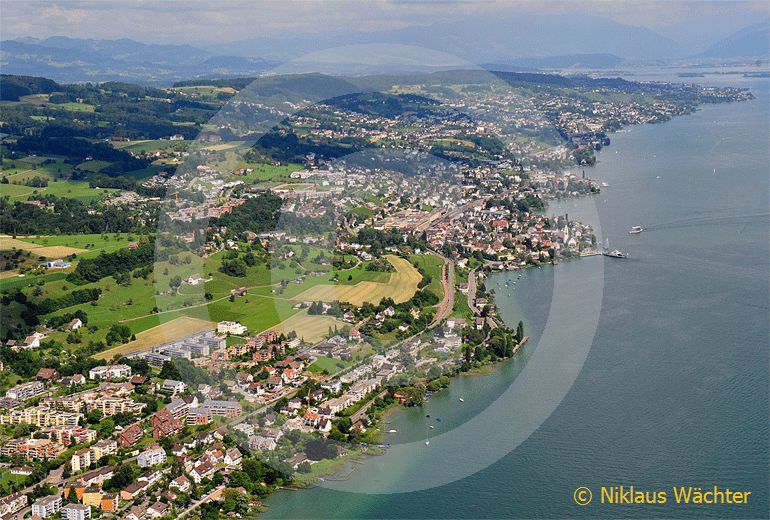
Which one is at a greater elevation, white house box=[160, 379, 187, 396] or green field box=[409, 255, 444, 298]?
green field box=[409, 255, 444, 298]

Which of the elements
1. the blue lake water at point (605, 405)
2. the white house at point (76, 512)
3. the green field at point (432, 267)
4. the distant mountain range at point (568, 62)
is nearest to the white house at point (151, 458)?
the white house at point (76, 512)

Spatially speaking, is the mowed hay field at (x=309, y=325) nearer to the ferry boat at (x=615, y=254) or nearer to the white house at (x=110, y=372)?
the white house at (x=110, y=372)

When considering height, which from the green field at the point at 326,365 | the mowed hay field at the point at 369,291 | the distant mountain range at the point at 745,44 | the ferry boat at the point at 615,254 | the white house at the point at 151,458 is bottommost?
the white house at the point at 151,458

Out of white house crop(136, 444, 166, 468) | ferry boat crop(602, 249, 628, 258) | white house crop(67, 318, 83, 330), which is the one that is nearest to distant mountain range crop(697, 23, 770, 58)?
ferry boat crop(602, 249, 628, 258)

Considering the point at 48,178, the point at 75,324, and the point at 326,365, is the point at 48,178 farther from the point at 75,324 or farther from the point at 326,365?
the point at 326,365

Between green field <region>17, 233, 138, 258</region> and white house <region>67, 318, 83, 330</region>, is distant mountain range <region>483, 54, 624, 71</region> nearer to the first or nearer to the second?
green field <region>17, 233, 138, 258</region>

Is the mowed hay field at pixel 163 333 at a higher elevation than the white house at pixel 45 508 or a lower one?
higher
